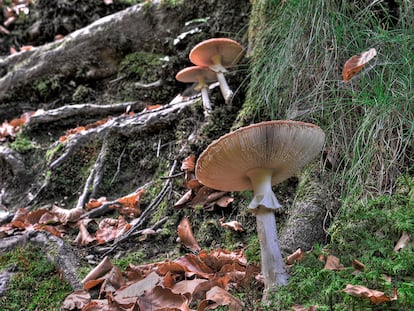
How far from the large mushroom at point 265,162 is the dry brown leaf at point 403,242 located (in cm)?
45

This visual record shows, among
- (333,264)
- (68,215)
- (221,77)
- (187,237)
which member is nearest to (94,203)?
(68,215)

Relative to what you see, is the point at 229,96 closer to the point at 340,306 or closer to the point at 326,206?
the point at 326,206

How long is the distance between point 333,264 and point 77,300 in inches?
45.5

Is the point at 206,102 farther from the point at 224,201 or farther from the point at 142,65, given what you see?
the point at 142,65

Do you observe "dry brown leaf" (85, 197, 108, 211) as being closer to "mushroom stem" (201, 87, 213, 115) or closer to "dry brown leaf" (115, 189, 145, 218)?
"dry brown leaf" (115, 189, 145, 218)

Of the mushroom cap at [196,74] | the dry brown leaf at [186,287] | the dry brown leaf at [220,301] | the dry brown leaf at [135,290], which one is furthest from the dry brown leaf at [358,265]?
the mushroom cap at [196,74]

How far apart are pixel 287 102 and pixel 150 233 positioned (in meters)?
1.22

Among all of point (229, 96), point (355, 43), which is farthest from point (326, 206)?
point (229, 96)

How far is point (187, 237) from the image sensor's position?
245 cm

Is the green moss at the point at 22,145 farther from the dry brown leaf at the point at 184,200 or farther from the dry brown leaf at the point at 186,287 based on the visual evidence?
the dry brown leaf at the point at 186,287

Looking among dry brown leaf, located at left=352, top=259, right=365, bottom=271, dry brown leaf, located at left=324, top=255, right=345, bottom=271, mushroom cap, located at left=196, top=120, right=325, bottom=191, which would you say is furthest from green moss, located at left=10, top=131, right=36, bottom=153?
dry brown leaf, located at left=352, top=259, right=365, bottom=271

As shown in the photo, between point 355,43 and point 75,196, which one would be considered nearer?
point 355,43

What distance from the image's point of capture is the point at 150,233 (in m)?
2.63

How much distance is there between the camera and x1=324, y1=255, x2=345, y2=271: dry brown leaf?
5.38ft
